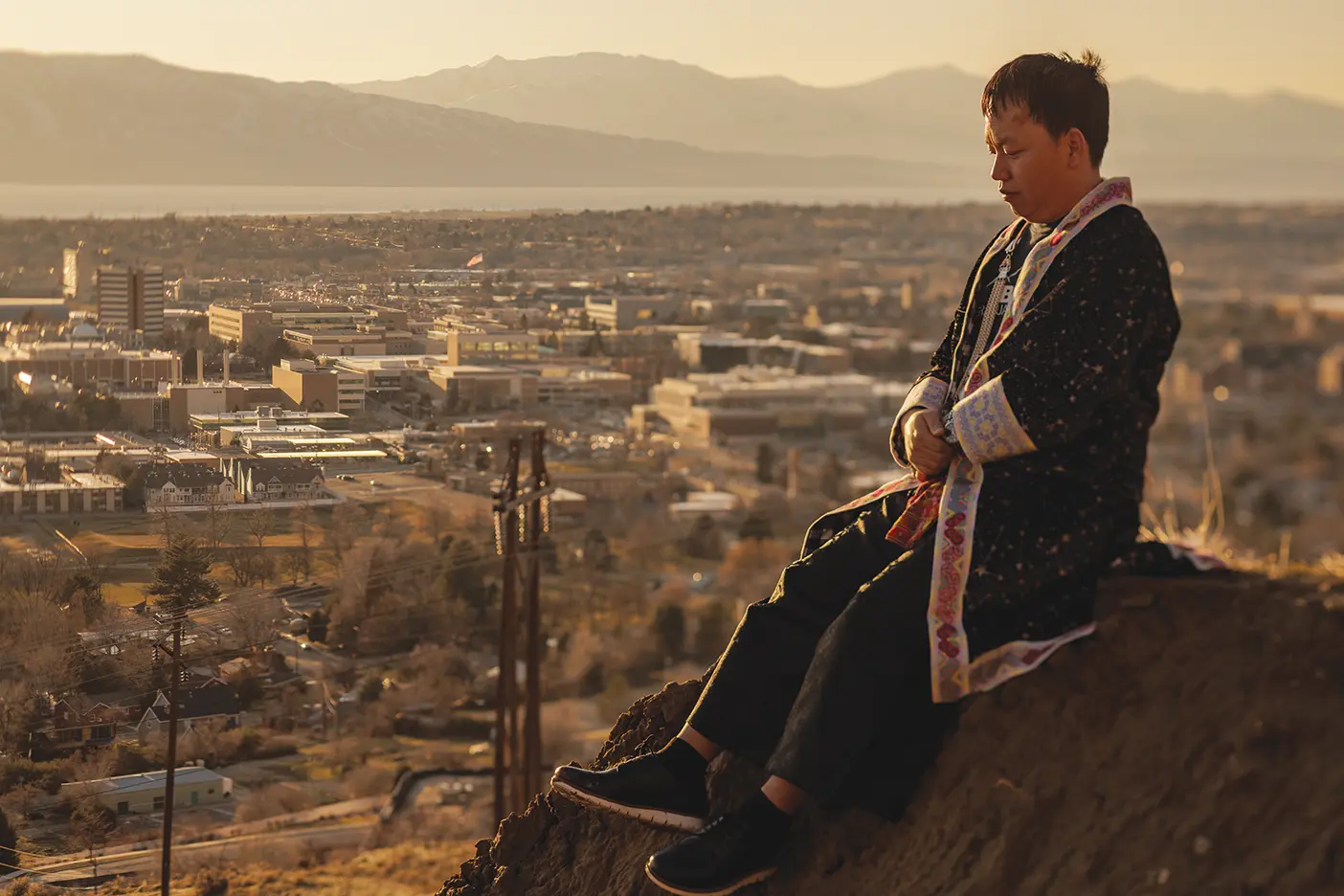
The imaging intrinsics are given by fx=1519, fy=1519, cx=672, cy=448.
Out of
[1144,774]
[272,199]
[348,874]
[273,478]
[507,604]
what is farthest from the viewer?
[348,874]

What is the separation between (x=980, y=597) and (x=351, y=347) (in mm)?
5388

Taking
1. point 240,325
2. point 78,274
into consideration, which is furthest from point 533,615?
point 240,325

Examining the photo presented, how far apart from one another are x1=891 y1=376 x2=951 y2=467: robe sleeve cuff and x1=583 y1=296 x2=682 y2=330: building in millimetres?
13435

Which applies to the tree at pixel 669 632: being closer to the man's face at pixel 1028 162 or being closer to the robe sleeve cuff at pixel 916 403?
→ the robe sleeve cuff at pixel 916 403

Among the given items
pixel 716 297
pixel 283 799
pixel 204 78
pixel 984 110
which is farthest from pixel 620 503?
pixel 984 110

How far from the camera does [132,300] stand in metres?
8.70

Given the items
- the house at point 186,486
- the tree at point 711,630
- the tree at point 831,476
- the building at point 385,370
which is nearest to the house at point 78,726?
the house at point 186,486

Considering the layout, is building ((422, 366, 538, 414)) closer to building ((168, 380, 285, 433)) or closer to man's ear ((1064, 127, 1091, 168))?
building ((168, 380, 285, 433))

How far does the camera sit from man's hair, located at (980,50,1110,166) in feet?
9.80

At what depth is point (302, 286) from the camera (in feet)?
25.4

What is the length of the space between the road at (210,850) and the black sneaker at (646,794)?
165 inches

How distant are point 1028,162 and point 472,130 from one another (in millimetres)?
8223

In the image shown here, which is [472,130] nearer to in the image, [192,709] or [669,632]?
[192,709]

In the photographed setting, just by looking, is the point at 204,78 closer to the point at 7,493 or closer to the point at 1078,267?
the point at 7,493
